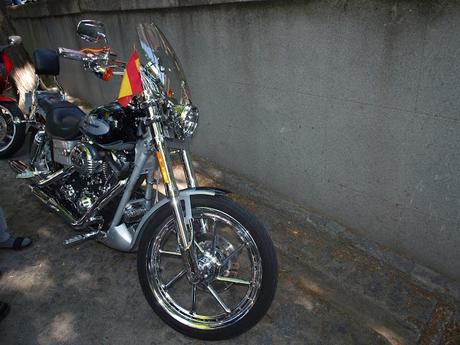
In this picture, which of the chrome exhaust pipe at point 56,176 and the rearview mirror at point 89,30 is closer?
the rearview mirror at point 89,30

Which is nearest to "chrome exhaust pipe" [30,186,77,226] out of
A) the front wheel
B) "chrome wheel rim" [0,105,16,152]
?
the front wheel

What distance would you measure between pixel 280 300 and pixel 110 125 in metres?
1.68

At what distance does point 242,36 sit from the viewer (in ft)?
10.3

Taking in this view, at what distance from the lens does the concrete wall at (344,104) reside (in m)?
2.18

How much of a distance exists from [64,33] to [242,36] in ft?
13.9

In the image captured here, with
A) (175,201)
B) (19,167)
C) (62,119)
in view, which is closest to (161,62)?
(175,201)

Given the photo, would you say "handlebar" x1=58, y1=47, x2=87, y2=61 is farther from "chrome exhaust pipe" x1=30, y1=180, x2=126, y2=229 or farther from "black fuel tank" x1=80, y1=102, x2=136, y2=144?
"chrome exhaust pipe" x1=30, y1=180, x2=126, y2=229

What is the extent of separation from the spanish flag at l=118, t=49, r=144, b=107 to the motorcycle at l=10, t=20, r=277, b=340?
0.08 feet

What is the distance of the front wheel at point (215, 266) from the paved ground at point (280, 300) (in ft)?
0.58

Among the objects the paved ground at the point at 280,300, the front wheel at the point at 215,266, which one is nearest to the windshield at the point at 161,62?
the front wheel at the point at 215,266

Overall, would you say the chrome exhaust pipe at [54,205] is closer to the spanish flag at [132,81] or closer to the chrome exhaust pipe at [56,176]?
the chrome exhaust pipe at [56,176]

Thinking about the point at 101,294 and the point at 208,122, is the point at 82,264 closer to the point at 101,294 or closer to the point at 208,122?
the point at 101,294

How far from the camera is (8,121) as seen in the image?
4.56 m

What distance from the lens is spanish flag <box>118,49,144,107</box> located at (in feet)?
6.61
